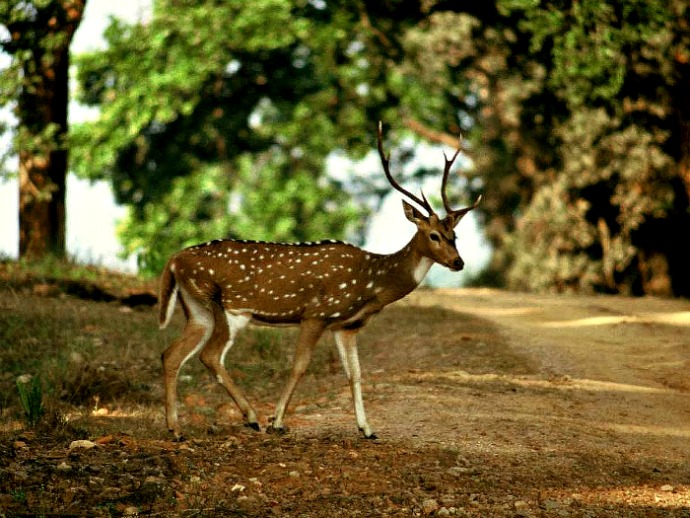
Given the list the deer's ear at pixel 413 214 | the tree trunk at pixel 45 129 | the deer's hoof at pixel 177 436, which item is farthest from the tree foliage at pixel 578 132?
the deer's hoof at pixel 177 436

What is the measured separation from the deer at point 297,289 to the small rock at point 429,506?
1.76 m

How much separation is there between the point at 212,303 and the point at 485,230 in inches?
1037

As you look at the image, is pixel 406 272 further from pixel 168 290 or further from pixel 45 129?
pixel 45 129

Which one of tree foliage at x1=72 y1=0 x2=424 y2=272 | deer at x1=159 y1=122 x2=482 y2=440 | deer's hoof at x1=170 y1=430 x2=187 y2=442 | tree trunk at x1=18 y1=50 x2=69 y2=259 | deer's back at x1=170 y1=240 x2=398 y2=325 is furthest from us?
tree foliage at x1=72 y1=0 x2=424 y2=272

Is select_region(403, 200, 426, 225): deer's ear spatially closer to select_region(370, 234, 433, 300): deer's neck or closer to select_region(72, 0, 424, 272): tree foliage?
select_region(370, 234, 433, 300): deer's neck

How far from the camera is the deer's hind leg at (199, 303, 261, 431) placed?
942 centimetres

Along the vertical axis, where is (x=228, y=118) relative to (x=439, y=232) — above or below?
above

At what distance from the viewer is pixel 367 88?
3000 cm

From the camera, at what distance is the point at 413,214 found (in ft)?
30.4

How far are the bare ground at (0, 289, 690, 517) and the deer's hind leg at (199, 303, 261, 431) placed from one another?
1.08ft

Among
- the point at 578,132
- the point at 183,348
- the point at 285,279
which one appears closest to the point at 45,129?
the point at 183,348

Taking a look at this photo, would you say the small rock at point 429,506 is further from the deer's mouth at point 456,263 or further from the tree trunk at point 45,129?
the tree trunk at point 45,129

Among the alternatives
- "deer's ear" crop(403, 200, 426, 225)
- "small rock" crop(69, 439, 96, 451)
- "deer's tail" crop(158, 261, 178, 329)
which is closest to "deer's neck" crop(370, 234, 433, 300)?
"deer's ear" crop(403, 200, 426, 225)

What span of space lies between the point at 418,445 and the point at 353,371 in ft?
3.07
